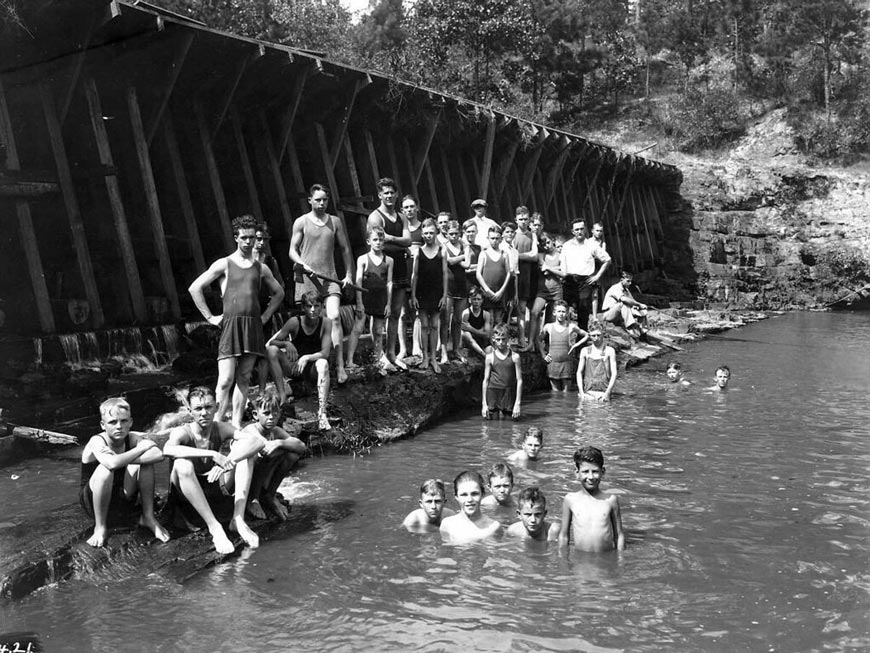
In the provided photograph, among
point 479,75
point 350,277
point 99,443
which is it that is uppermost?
point 479,75

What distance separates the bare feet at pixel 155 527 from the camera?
5.93 m

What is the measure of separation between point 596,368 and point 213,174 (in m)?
6.55

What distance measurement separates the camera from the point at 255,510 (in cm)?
658

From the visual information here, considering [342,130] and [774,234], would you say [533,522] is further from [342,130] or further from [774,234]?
[774,234]

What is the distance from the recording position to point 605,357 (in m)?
12.4

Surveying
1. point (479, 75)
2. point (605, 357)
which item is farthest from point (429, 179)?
point (479, 75)

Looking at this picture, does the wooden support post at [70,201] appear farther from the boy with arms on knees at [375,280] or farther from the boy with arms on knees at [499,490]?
the boy with arms on knees at [499,490]

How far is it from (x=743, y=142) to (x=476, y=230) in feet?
128

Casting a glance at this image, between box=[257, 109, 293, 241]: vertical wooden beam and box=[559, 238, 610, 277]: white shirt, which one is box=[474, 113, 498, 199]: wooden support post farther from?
box=[257, 109, 293, 241]: vertical wooden beam

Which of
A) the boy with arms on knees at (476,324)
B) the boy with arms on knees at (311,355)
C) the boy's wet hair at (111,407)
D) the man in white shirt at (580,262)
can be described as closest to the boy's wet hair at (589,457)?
the boy's wet hair at (111,407)

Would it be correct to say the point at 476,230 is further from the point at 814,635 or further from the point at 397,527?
the point at 814,635

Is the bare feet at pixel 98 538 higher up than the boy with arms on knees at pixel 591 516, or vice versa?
the bare feet at pixel 98 538

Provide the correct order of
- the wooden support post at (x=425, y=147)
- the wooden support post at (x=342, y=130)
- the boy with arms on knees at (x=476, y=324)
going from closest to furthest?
the boy with arms on knees at (x=476, y=324) → the wooden support post at (x=342, y=130) → the wooden support post at (x=425, y=147)

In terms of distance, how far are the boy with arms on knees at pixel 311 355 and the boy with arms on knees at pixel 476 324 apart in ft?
10.5
